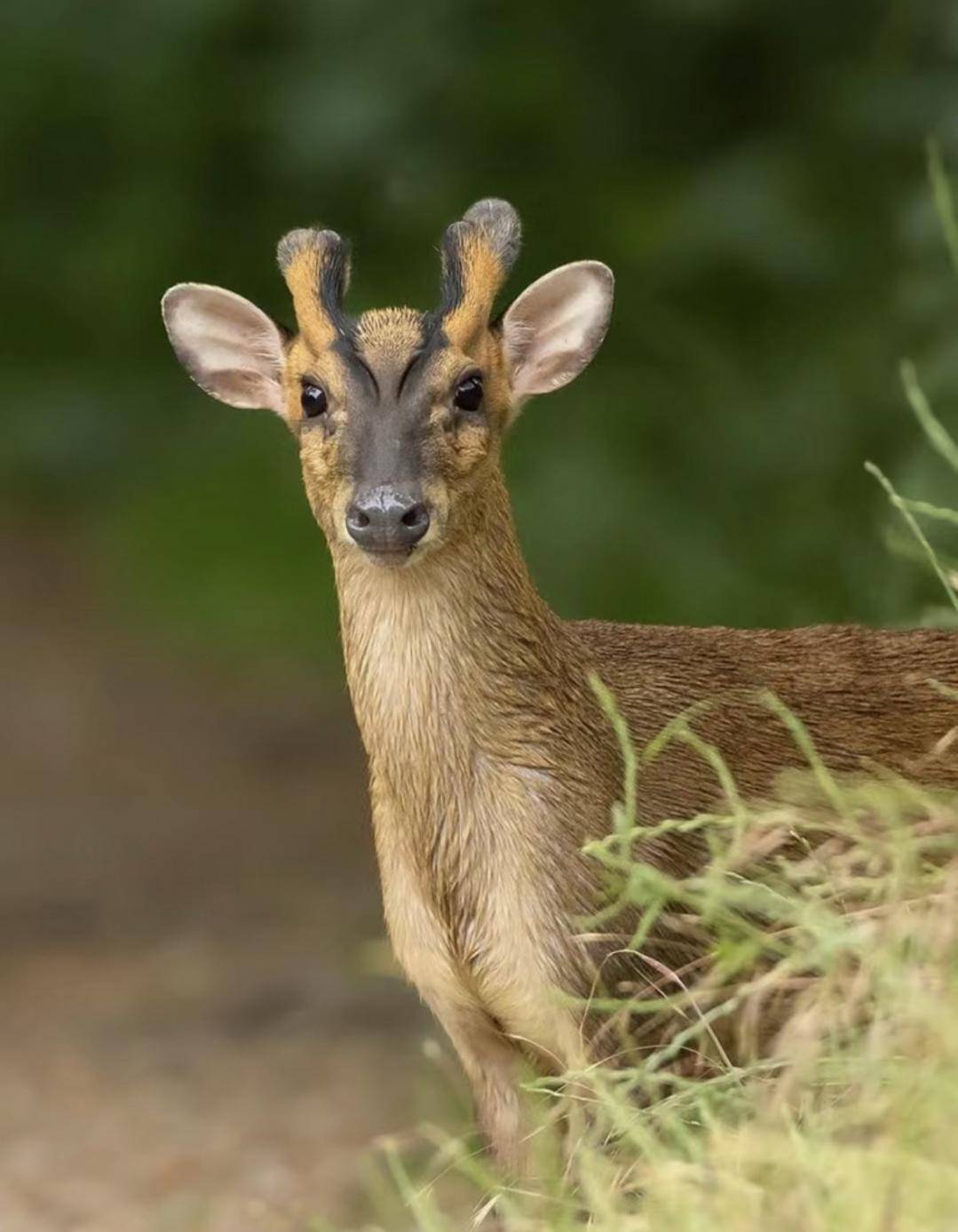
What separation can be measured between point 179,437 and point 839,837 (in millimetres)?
5098

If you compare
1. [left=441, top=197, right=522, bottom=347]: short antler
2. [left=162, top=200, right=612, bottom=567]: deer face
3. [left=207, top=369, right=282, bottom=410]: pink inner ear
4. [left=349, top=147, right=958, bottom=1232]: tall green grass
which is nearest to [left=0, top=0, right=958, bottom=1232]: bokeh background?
[left=162, top=200, right=612, bottom=567]: deer face

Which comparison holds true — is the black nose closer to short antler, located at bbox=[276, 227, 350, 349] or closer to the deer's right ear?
short antler, located at bbox=[276, 227, 350, 349]

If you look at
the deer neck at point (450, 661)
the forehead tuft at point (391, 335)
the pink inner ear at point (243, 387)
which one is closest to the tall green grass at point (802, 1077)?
the deer neck at point (450, 661)

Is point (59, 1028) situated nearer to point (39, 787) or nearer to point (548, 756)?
point (39, 787)

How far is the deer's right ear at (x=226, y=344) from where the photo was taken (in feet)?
21.0

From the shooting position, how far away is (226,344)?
6.46 metres

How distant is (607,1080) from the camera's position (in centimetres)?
555

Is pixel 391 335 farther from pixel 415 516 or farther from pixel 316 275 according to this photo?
pixel 415 516

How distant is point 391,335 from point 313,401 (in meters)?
0.22

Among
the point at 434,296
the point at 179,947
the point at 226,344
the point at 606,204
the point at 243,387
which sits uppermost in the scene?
the point at 606,204

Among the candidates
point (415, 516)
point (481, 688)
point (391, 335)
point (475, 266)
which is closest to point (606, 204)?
point (475, 266)

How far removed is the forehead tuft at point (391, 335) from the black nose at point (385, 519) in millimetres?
415

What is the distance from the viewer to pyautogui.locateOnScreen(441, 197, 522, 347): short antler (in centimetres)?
606

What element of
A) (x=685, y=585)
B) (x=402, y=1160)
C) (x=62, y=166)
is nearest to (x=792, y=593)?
(x=685, y=585)
